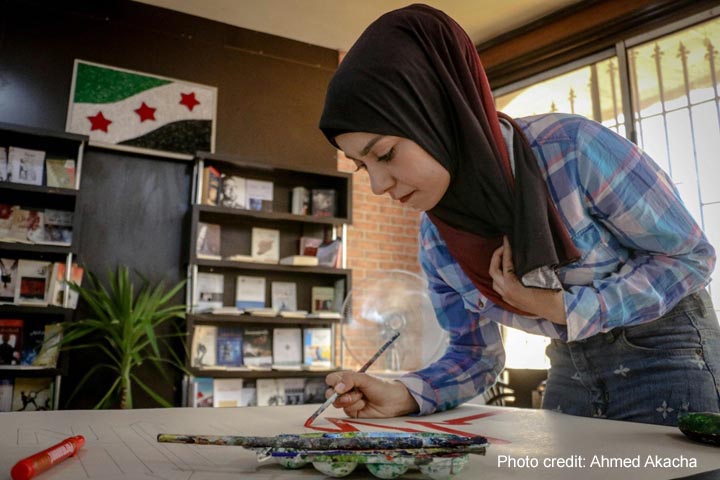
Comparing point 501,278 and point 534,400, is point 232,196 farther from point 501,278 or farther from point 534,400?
point 501,278

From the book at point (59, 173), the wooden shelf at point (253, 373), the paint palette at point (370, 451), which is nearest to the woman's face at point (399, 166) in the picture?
the paint palette at point (370, 451)

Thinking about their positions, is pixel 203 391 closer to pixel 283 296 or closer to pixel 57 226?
A: pixel 283 296

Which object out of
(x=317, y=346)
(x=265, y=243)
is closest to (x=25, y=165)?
(x=265, y=243)

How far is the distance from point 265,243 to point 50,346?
1448 millimetres

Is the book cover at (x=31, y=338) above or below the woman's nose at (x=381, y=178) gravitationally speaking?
below

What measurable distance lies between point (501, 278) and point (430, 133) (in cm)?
25

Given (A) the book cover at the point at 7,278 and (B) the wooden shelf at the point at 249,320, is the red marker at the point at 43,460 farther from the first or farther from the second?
(A) the book cover at the point at 7,278

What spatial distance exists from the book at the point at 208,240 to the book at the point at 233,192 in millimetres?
171

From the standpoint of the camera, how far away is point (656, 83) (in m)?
3.62

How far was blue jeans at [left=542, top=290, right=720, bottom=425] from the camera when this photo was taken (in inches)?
36.0

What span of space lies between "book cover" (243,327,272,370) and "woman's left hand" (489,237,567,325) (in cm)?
302

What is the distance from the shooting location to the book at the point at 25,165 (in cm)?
329

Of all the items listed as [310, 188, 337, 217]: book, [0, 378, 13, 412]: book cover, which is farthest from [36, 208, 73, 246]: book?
[310, 188, 337, 217]: book

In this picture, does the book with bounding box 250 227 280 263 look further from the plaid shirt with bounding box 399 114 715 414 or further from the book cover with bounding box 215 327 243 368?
the plaid shirt with bounding box 399 114 715 414
